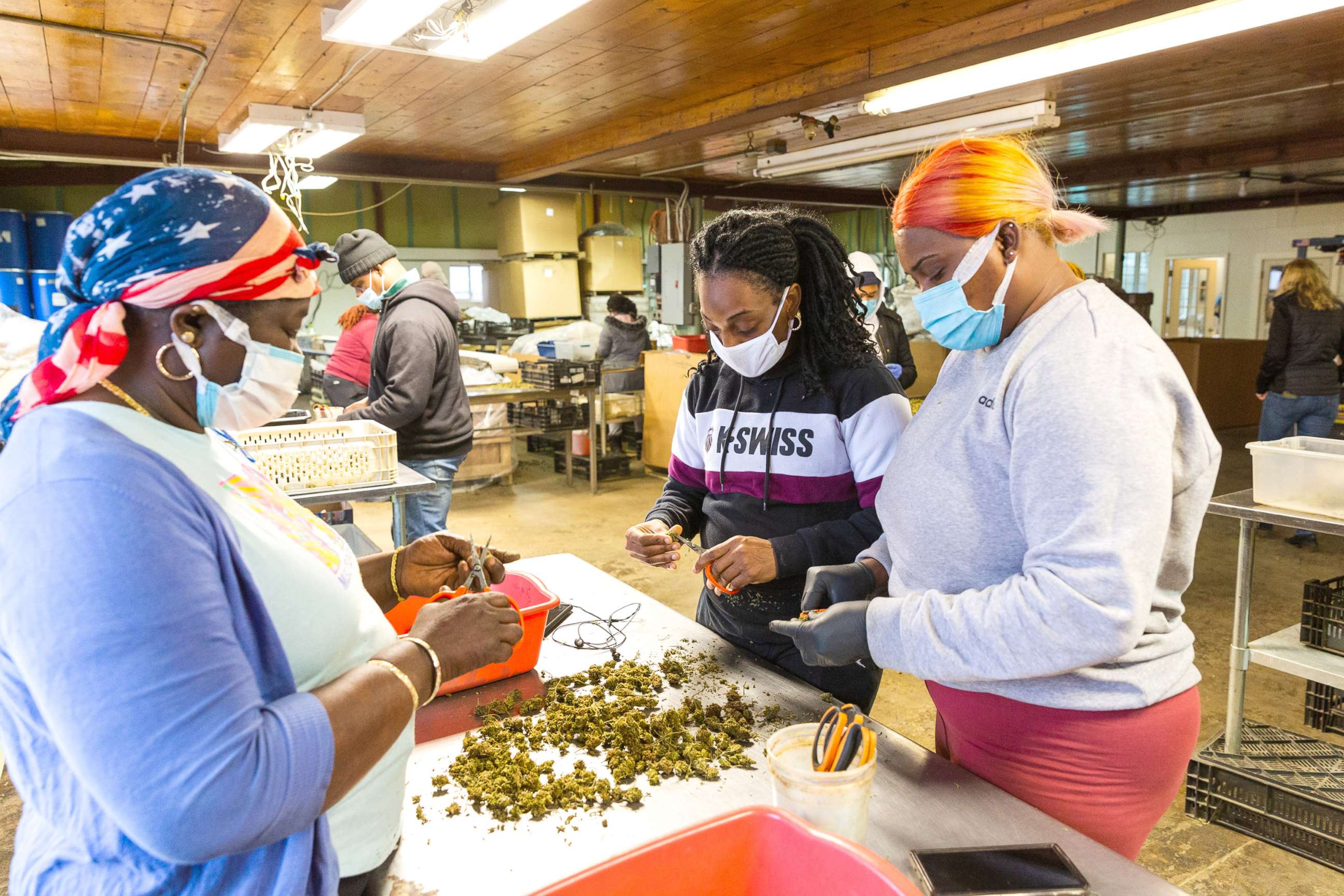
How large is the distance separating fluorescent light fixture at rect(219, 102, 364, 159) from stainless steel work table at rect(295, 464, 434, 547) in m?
2.24

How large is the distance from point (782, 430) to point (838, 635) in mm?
589

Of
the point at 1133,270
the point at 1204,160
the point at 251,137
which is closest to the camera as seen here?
the point at 251,137

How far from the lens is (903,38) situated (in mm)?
3850

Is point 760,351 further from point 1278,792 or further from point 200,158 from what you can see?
point 200,158

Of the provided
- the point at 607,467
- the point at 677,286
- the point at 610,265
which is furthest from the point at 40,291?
the point at 610,265

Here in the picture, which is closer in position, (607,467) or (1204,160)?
(1204,160)

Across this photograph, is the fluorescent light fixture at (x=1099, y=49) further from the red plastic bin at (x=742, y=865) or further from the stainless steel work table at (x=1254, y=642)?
the red plastic bin at (x=742, y=865)

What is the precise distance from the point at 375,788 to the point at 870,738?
60cm

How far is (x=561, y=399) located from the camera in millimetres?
7273

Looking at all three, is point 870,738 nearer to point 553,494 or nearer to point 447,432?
point 447,432

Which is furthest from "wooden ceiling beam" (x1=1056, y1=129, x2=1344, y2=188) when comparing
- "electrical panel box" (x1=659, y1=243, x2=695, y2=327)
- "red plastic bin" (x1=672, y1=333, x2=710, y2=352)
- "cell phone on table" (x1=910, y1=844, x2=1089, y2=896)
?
"cell phone on table" (x1=910, y1=844, x2=1089, y2=896)

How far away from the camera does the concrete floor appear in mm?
2420

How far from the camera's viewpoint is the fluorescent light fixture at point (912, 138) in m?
4.02

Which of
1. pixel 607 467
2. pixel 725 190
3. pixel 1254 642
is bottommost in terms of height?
pixel 607 467
